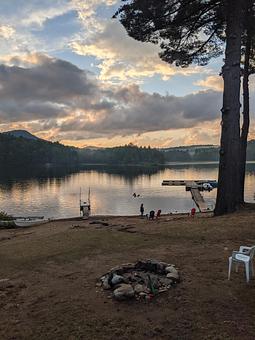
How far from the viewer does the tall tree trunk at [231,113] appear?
1755 centimetres

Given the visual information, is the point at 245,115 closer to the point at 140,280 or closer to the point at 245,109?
the point at 245,109

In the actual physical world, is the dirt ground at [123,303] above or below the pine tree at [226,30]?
below

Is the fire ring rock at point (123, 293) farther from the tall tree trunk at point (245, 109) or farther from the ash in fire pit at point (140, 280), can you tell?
the tall tree trunk at point (245, 109)

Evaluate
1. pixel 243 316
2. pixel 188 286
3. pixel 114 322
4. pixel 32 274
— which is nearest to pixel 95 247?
pixel 32 274

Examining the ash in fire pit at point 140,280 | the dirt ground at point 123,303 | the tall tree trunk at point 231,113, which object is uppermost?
the tall tree trunk at point 231,113

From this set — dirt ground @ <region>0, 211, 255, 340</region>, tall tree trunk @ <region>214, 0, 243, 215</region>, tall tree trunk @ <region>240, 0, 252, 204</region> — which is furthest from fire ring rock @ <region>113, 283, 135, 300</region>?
tall tree trunk @ <region>240, 0, 252, 204</region>

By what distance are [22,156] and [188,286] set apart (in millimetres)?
192610

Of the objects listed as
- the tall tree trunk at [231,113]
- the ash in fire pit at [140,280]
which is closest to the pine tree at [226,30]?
the tall tree trunk at [231,113]

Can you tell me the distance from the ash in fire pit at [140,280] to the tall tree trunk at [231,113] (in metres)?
9.65

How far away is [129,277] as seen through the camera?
28.6ft

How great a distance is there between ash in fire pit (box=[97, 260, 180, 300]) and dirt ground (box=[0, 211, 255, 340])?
0.21m

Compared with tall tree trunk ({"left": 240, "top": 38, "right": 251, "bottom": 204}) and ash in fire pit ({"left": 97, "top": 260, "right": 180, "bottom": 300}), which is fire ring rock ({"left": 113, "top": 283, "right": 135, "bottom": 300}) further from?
tall tree trunk ({"left": 240, "top": 38, "right": 251, "bottom": 204})

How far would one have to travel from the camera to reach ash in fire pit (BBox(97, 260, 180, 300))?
26.1ft

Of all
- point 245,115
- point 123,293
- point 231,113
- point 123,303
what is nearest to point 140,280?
point 123,293
